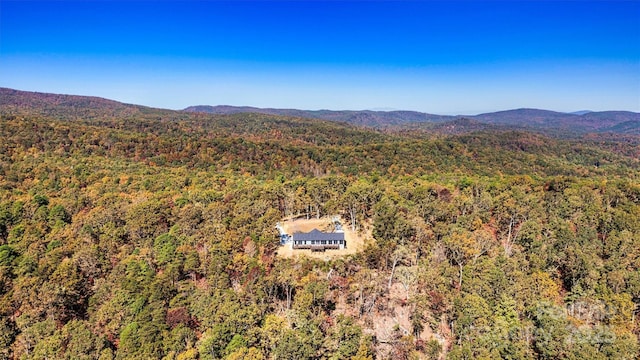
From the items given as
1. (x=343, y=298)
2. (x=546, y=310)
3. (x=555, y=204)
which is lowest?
(x=343, y=298)

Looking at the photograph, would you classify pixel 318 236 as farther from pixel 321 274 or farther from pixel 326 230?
pixel 321 274

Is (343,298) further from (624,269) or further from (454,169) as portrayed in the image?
(454,169)

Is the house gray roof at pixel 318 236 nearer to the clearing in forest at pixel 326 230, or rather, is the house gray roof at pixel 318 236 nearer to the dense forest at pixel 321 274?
the clearing in forest at pixel 326 230

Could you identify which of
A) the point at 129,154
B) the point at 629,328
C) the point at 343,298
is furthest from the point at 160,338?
the point at 129,154

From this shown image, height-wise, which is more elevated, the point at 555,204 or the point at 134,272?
the point at 555,204

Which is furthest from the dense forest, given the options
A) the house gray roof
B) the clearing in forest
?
the house gray roof

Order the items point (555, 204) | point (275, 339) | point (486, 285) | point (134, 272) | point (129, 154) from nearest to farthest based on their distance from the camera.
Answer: point (275, 339) < point (486, 285) < point (134, 272) < point (555, 204) < point (129, 154)
